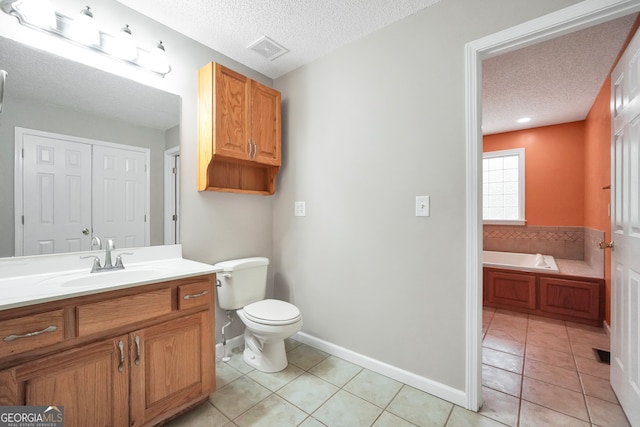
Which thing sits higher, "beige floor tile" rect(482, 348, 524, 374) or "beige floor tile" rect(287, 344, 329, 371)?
"beige floor tile" rect(287, 344, 329, 371)

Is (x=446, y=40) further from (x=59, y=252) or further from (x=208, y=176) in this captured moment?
(x=59, y=252)

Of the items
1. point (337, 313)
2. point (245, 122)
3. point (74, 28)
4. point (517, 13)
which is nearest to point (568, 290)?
point (337, 313)

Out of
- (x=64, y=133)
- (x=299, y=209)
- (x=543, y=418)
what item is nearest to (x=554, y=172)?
(x=543, y=418)

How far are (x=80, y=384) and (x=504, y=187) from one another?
4.94 m

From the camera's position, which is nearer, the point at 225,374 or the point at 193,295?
the point at 193,295

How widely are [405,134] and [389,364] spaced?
1524 mm

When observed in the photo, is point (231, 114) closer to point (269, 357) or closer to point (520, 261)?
point (269, 357)

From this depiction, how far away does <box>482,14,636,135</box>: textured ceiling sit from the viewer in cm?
194

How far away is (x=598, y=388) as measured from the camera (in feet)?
5.70

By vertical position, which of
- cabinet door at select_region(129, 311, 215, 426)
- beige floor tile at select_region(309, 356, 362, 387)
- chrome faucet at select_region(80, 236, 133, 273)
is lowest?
beige floor tile at select_region(309, 356, 362, 387)

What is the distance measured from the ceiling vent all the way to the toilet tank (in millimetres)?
1596

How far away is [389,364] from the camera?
186cm

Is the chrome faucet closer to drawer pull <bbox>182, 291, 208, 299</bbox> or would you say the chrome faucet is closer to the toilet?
drawer pull <bbox>182, 291, 208, 299</bbox>

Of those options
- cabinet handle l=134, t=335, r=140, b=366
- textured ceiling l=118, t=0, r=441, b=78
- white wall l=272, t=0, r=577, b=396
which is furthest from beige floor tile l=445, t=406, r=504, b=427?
textured ceiling l=118, t=0, r=441, b=78
